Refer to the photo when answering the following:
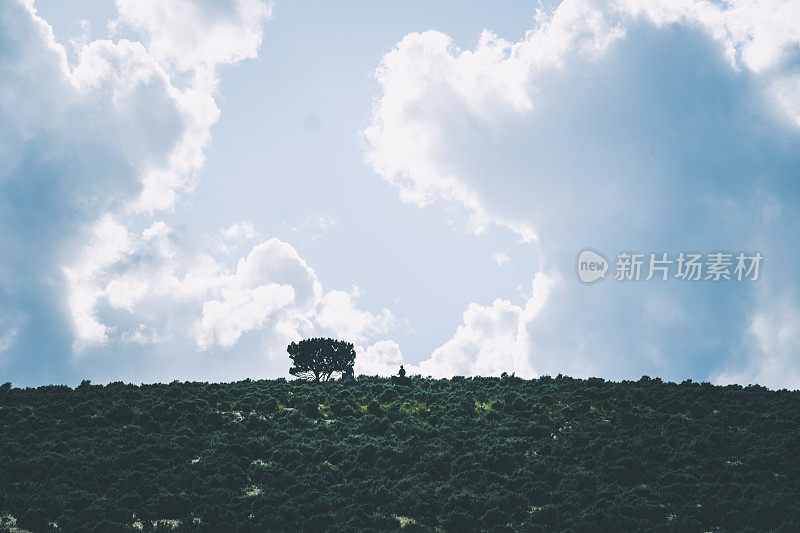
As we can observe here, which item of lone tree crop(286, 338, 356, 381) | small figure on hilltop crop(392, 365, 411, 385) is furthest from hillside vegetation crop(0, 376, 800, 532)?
lone tree crop(286, 338, 356, 381)

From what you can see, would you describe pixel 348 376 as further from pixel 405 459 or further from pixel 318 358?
pixel 405 459

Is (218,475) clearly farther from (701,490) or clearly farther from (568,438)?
(701,490)

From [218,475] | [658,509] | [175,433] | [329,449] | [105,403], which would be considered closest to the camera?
[658,509]

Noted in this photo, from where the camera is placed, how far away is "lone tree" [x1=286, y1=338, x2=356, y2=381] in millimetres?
74250

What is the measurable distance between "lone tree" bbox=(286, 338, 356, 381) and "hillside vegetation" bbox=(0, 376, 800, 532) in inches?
1019

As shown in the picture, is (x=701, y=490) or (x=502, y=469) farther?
(x=502, y=469)

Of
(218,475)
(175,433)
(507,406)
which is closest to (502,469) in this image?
(507,406)

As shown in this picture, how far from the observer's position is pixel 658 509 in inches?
1003

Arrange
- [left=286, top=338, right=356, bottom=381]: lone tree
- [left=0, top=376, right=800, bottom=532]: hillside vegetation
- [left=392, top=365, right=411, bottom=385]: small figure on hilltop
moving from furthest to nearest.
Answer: [left=286, top=338, right=356, bottom=381]: lone tree → [left=392, top=365, right=411, bottom=385]: small figure on hilltop → [left=0, top=376, right=800, bottom=532]: hillside vegetation

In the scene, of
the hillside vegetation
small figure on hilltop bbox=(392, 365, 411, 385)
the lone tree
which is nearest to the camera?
the hillside vegetation

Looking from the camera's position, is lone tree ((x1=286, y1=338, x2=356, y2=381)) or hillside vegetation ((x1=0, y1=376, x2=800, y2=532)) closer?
hillside vegetation ((x1=0, y1=376, x2=800, y2=532))

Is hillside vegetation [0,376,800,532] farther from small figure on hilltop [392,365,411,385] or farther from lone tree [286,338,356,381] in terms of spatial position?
lone tree [286,338,356,381]

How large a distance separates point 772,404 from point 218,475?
120 ft

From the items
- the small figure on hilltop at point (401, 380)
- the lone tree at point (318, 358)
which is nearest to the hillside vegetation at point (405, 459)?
the small figure on hilltop at point (401, 380)
